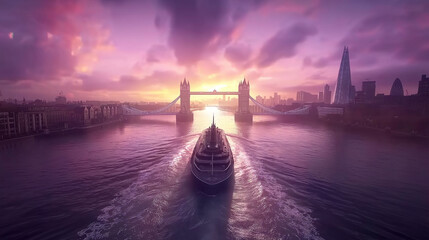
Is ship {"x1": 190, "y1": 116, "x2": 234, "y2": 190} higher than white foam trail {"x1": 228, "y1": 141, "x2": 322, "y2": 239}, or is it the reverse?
ship {"x1": 190, "y1": 116, "x2": 234, "y2": 190}

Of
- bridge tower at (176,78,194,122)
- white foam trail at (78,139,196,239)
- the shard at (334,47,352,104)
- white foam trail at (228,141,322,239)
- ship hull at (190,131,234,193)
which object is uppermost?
the shard at (334,47,352,104)

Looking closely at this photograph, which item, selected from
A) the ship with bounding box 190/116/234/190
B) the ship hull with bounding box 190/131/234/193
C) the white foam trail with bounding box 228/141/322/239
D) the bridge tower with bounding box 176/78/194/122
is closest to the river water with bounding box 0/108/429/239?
the white foam trail with bounding box 228/141/322/239

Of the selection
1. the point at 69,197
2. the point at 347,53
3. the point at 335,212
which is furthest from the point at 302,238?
the point at 347,53

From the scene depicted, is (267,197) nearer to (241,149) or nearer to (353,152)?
(241,149)

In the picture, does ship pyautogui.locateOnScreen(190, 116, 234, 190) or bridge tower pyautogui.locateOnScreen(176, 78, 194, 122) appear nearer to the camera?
ship pyautogui.locateOnScreen(190, 116, 234, 190)

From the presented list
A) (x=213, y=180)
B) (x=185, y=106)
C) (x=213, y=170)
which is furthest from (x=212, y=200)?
(x=185, y=106)

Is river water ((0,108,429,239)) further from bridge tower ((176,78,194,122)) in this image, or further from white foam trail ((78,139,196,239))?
bridge tower ((176,78,194,122))

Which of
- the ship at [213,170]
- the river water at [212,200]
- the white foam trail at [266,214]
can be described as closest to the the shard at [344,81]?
the river water at [212,200]
